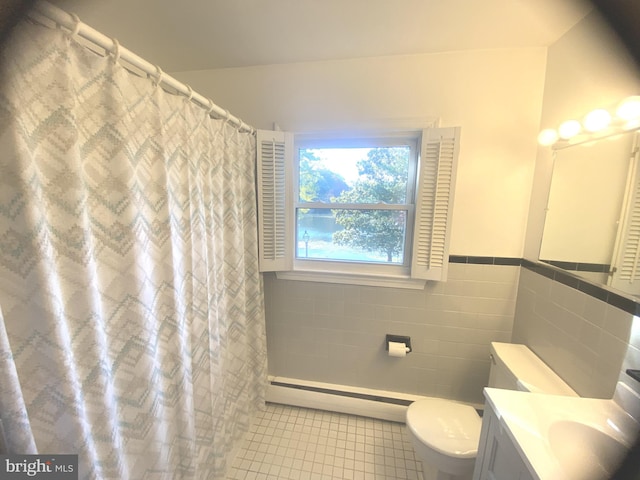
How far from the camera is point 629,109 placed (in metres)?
0.88

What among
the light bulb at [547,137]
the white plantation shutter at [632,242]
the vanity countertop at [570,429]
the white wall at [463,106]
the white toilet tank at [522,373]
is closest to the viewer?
the vanity countertop at [570,429]

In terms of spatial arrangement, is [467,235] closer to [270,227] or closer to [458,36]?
[458,36]

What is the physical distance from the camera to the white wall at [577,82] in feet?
3.00

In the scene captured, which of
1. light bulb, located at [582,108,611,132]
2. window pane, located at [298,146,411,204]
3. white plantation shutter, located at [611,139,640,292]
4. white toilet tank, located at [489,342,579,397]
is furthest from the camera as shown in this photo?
window pane, located at [298,146,411,204]

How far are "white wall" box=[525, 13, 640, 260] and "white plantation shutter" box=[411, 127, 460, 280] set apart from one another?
1.43 ft

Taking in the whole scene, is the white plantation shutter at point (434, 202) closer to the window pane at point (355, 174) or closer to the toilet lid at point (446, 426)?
the window pane at point (355, 174)

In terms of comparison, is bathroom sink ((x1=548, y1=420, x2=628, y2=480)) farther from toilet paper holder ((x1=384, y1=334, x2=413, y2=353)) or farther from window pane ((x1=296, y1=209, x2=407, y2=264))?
window pane ((x1=296, y1=209, x2=407, y2=264))

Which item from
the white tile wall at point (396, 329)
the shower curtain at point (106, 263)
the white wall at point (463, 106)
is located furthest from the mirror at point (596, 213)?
the shower curtain at point (106, 263)

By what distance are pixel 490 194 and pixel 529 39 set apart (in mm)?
776

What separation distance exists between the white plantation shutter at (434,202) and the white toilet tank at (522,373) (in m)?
0.49

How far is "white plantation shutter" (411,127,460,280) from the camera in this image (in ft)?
4.67

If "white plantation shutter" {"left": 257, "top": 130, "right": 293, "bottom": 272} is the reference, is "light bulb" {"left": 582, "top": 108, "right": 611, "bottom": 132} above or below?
above

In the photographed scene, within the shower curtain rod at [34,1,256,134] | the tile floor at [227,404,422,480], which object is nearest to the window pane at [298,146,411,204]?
the shower curtain rod at [34,1,256,134]

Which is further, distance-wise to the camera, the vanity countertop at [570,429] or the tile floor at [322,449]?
the tile floor at [322,449]
